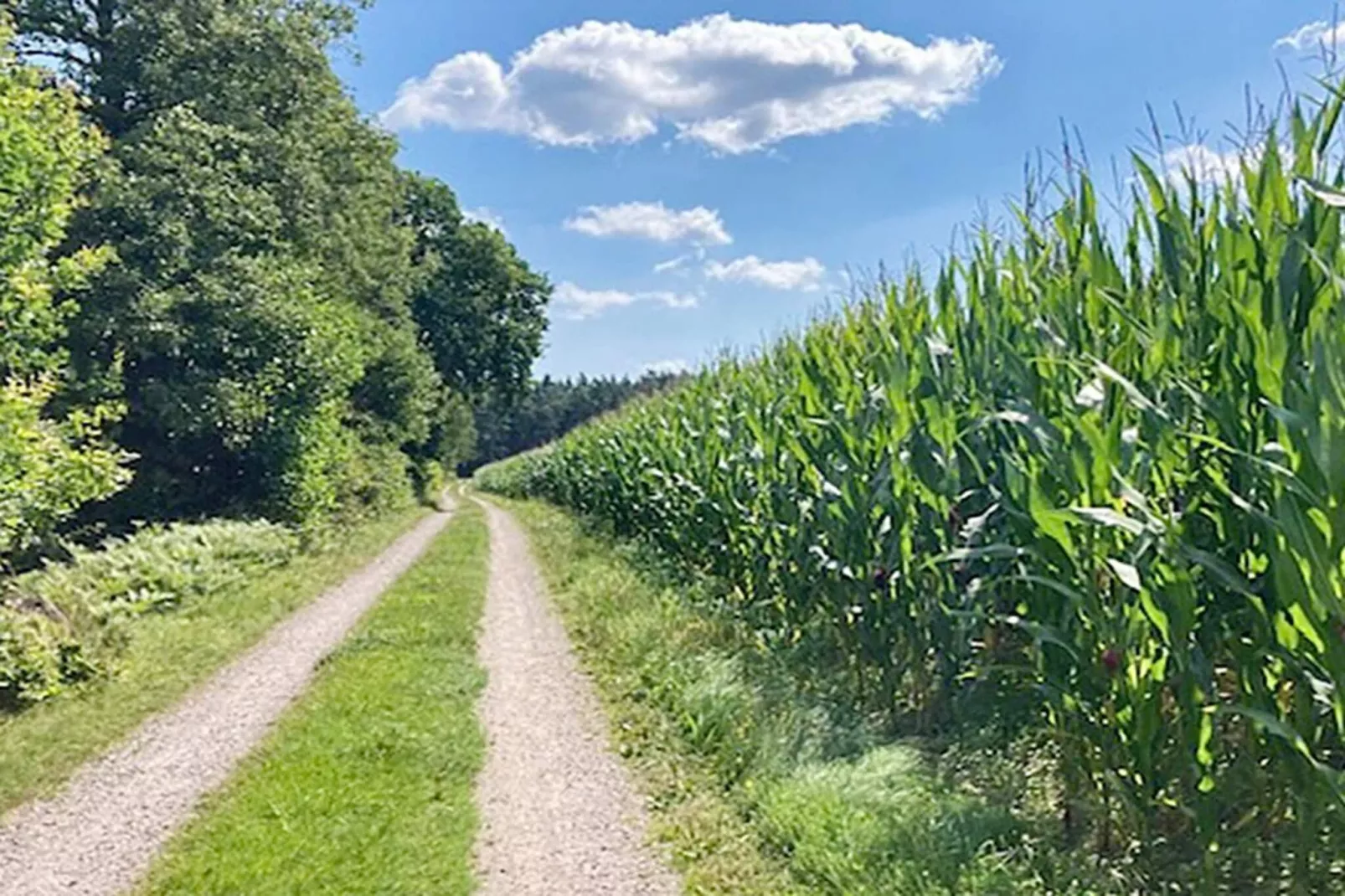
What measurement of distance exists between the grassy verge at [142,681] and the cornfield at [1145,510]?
505cm

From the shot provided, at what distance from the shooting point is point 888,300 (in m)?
6.23

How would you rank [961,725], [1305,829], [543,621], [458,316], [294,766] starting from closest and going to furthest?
[1305,829]
[961,725]
[294,766]
[543,621]
[458,316]

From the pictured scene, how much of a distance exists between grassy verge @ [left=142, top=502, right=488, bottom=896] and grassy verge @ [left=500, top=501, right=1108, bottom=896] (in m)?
1.09

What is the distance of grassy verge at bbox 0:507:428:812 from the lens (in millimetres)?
5703

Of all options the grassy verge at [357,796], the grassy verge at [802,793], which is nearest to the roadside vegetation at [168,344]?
the grassy verge at [357,796]

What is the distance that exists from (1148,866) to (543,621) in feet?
24.8

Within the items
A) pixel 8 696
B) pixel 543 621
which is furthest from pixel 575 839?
pixel 543 621

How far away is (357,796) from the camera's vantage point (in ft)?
16.2

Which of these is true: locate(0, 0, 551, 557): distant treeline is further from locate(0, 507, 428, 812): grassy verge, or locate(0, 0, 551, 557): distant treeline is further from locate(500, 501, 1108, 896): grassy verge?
locate(500, 501, 1108, 896): grassy verge

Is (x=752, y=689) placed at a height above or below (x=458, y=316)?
below

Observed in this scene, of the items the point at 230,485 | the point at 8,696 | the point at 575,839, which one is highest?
the point at 230,485

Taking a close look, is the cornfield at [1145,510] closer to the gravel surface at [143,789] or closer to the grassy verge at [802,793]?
the grassy verge at [802,793]

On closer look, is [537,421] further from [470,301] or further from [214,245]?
[214,245]

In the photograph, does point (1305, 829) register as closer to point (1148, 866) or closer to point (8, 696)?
point (1148, 866)
